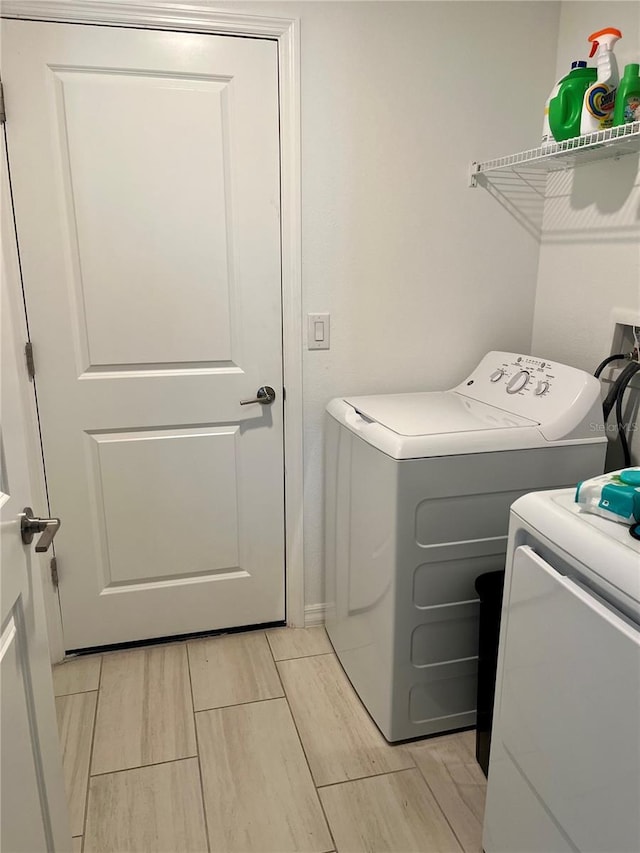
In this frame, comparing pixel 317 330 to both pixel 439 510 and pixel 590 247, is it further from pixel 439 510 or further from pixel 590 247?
pixel 590 247

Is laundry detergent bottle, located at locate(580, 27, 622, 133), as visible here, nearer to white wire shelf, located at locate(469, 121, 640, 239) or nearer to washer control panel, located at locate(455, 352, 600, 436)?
white wire shelf, located at locate(469, 121, 640, 239)

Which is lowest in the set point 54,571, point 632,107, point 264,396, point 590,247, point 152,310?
point 54,571

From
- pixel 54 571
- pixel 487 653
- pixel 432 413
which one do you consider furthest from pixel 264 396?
pixel 487 653

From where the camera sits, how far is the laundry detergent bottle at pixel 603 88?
163 cm

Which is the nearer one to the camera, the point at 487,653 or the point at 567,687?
the point at 567,687

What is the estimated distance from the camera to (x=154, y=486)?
2.12 metres

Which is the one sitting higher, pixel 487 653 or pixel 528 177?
pixel 528 177

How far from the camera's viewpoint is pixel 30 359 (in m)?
1.91

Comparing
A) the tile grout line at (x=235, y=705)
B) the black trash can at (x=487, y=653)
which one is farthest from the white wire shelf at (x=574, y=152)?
the tile grout line at (x=235, y=705)

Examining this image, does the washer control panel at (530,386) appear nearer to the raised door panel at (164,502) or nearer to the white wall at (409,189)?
the white wall at (409,189)

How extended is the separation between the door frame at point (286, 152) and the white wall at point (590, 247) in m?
0.91

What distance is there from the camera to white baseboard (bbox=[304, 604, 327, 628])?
2.37 metres

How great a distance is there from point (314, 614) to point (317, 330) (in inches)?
43.4

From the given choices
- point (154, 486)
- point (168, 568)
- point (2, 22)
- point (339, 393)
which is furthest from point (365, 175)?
point (168, 568)
